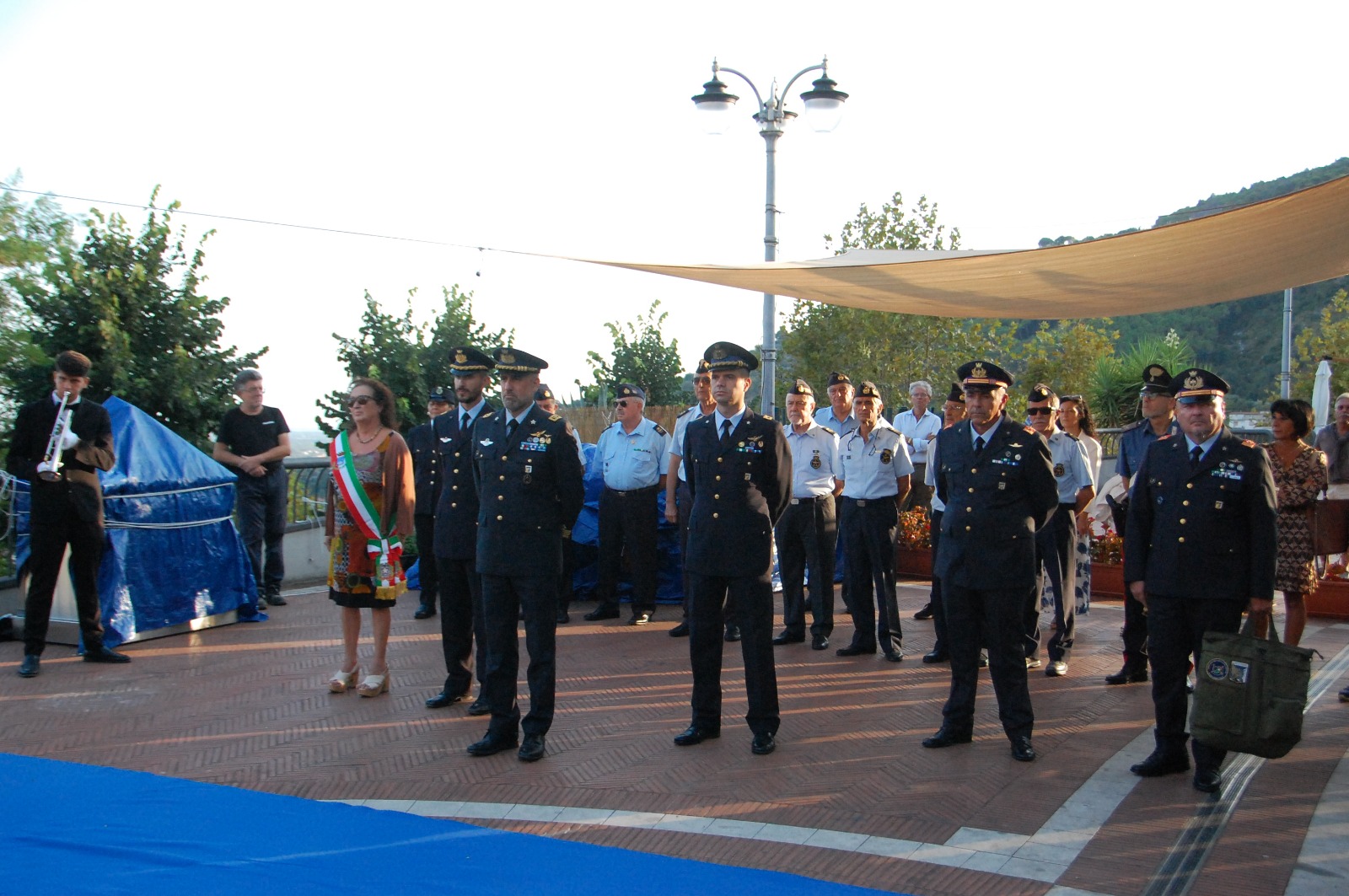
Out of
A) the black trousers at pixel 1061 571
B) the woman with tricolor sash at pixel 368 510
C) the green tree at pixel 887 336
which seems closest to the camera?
the woman with tricolor sash at pixel 368 510

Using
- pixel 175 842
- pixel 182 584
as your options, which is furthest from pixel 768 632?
pixel 182 584

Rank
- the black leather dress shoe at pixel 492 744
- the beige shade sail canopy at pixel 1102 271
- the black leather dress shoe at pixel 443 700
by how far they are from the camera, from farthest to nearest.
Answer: the black leather dress shoe at pixel 443 700, the black leather dress shoe at pixel 492 744, the beige shade sail canopy at pixel 1102 271

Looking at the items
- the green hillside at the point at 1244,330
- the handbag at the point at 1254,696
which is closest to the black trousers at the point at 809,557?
the handbag at the point at 1254,696

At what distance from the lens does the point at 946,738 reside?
5.47 m

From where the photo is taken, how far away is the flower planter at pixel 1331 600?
29.1 feet

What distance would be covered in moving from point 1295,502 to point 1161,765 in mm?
2394

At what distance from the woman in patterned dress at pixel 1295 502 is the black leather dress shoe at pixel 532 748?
4437mm

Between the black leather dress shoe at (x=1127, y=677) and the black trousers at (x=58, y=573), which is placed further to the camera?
the black trousers at (x=58, y=573)

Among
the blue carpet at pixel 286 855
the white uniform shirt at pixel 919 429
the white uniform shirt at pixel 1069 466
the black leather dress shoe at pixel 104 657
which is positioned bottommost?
the blue carpet at pixel 286 855

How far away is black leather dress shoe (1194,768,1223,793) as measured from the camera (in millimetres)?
4742

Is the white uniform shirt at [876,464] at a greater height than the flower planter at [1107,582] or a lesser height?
greater

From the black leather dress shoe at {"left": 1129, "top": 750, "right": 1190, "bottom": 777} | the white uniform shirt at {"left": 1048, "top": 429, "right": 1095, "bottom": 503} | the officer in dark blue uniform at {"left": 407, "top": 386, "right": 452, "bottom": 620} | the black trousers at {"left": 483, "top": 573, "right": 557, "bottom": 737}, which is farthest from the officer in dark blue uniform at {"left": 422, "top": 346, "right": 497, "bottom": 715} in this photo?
the white uniform shirt at {"left": 1048, "top": 429, "right": 1095, "bottom": 503}

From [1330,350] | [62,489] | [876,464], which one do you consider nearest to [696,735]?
[876,464]

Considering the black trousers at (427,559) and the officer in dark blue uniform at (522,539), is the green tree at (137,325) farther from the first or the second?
the officer in dark blue uniform at (522,539)
